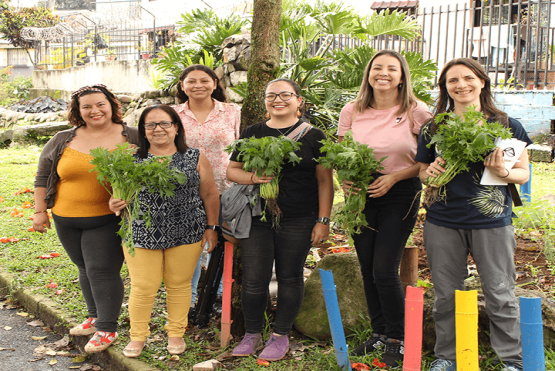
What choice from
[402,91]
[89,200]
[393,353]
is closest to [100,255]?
[89,200]

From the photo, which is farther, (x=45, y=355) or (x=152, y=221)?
(x=45, y=355)

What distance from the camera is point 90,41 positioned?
2264 cm

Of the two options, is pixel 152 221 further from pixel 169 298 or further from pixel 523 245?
pixel 523 245

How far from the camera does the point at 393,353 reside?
3354mm

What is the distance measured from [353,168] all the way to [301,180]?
1.45ft

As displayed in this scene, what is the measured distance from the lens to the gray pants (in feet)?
9.78

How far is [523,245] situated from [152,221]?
393 cm

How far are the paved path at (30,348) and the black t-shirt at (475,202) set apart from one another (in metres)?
2.87

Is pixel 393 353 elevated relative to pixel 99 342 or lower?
elevated

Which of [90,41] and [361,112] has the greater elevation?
[90,41]

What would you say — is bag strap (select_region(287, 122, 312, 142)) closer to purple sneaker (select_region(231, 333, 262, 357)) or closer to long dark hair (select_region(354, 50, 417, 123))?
long dark hair (select_region(354, 50, 417, 123))

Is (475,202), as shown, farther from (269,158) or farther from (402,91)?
(269,158)

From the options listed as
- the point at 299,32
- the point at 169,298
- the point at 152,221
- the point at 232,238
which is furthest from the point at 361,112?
the point at 299,32

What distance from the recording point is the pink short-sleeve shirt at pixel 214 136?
4133 mm
